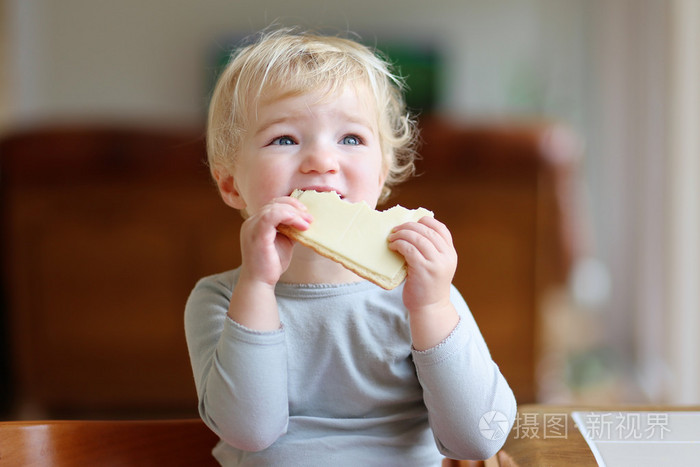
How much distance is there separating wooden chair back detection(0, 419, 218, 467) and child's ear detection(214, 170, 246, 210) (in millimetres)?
250

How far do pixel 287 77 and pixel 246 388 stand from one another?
0.32 meters

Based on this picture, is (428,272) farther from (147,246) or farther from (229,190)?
(147,246)

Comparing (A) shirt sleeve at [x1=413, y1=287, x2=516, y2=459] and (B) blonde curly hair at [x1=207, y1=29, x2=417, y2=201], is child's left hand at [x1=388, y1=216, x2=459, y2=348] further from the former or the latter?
(B) blonde curly hair at [x1=207, y1=29, x2=417, y2=201]

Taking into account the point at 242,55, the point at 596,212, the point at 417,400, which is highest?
the point at 242,55

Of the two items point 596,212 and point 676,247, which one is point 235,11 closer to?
point 596,212

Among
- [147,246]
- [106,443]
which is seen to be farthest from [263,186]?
[147,246]

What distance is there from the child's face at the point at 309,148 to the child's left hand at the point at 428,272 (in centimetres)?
9

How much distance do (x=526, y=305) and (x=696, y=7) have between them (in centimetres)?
111

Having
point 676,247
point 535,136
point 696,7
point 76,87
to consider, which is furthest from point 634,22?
point 76,87

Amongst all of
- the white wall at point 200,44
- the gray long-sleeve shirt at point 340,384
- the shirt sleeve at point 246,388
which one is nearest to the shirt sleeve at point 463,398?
the gray long-sleeve shirt at point 340,384

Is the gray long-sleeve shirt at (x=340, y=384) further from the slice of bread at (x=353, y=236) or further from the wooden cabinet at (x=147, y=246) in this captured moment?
the wooden cabinet at (x=147, y=246)

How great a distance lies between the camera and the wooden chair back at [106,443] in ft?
2.49

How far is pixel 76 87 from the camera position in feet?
18.5

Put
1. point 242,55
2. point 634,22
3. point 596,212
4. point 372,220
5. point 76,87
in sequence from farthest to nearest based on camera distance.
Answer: point 76,87 → point 596,212 → point 634,22 → point 242,55 → point 372,220
